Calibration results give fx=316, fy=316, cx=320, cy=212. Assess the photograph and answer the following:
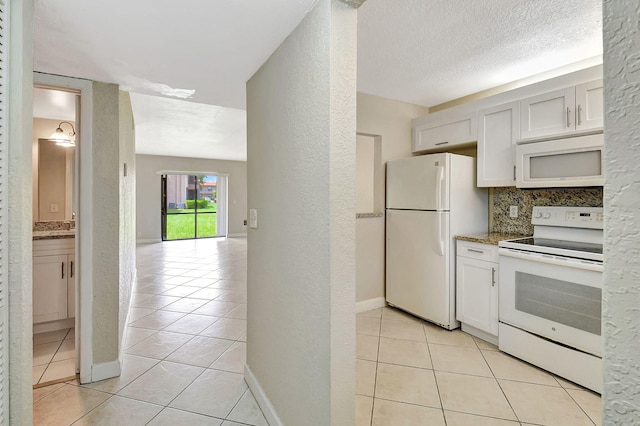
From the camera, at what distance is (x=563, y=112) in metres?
2.41

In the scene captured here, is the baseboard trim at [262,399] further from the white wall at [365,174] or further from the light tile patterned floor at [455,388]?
the white wall at [365,174]

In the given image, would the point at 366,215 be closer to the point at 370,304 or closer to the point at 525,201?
the point at 370,304

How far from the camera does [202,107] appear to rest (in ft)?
13.0

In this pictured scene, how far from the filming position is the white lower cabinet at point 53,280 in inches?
112

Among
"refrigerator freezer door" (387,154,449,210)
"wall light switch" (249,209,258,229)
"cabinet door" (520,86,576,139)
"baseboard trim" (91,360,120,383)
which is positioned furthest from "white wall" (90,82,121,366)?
"cabinet door" (520,86,576,139)

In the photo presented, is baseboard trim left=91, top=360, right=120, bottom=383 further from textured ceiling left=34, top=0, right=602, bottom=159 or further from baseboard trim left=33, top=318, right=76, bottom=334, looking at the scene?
textured ceiling left=34, top=0, right=602, bottom=159

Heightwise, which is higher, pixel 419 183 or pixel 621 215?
pixel 419 183

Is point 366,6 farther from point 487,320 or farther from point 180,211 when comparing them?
point 180,211

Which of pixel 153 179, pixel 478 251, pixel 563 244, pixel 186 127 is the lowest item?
pixel 478 251

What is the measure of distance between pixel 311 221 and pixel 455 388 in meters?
1.64

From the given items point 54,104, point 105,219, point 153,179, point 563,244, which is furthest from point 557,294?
point 153,179

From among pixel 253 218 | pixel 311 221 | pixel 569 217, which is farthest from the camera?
Result: pixel 569 217

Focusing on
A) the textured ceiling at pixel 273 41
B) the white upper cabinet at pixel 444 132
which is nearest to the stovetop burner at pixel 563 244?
the white upper cabinet at pixel 444 132

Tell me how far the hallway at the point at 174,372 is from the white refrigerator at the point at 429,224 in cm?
175
